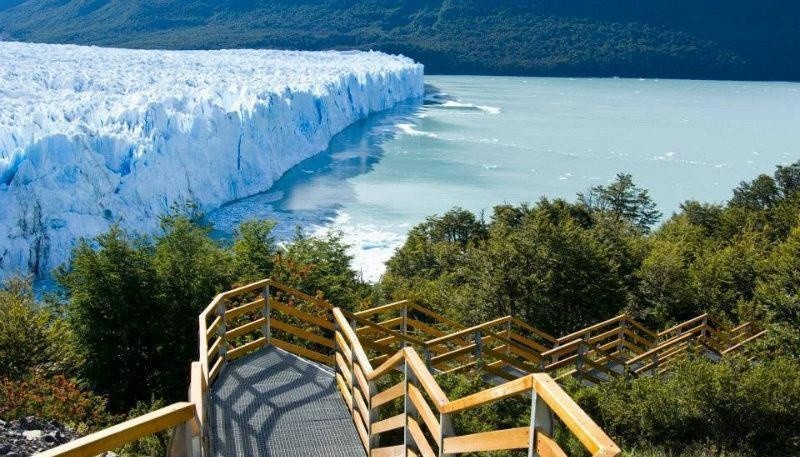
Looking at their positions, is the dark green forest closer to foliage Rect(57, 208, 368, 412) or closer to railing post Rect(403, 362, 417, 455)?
foliage Rect(57, 208, 368, 412)

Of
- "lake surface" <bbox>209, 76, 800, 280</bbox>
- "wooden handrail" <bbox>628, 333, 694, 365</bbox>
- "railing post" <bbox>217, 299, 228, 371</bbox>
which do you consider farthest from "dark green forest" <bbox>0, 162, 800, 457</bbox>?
"lake surface" <bbox>209, 76, 800, 280</bbox>

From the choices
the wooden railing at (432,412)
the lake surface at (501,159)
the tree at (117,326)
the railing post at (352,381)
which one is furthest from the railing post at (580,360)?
the lake surface at (501,159)

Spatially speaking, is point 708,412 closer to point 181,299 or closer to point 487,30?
point 181,299

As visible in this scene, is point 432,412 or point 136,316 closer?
point 432,412

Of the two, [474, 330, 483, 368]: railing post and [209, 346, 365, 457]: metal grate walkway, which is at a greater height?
[209, 346, 365, 457]: metal grate walkway

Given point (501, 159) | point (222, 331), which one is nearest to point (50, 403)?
point (222, 331)

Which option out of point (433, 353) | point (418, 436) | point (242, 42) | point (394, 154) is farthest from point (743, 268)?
point (242, 42)
